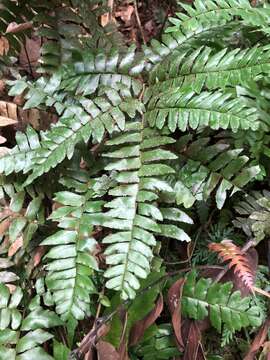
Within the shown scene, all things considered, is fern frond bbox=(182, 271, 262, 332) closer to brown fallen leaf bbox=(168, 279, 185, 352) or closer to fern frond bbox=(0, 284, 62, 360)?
brown fallen leaf bbox=(168, 279, 185, 352)

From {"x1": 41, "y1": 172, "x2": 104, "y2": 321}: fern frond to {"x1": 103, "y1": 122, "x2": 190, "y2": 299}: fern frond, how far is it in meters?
0.08

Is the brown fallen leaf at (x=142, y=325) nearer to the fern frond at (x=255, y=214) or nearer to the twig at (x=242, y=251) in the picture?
the twig at (x=242, y=251)

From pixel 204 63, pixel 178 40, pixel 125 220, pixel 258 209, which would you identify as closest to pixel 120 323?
pixel 125 220

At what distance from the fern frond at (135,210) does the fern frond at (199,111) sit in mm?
→ 65

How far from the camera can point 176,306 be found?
1558 mm

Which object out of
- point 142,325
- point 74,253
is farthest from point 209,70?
point 142,325

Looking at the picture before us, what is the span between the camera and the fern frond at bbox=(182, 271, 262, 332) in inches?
58.8

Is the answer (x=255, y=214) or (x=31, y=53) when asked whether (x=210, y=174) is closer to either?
(x=255, y=214)

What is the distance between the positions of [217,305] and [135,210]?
1.23 feet

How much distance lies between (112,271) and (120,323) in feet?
0.66

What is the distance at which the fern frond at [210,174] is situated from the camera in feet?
5.41

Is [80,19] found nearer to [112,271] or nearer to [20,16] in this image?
[20,16]

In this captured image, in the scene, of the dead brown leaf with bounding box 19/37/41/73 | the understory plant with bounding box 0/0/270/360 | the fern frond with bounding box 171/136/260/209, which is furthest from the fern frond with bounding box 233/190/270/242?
the dead brown leaf with bounding box 19/37/41/73

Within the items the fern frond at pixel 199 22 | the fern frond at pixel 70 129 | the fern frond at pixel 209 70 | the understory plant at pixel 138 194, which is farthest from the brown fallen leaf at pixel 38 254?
the fern frond at pixel 199 22
